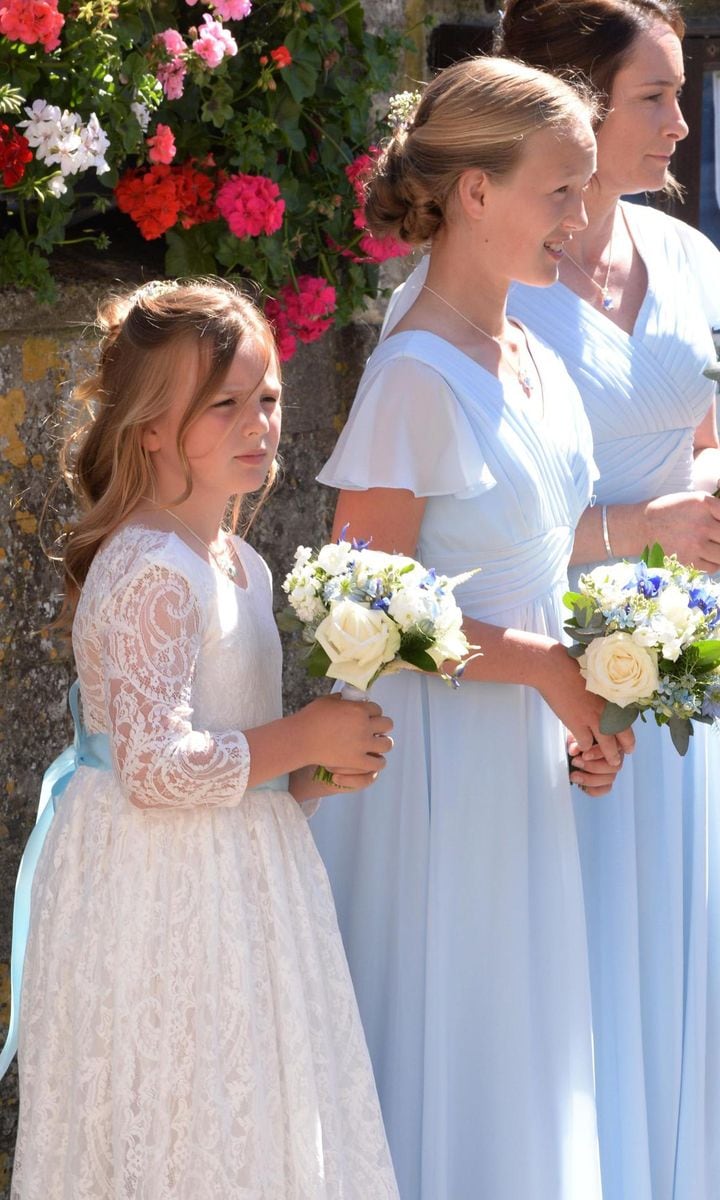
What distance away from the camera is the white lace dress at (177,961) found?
2430mm

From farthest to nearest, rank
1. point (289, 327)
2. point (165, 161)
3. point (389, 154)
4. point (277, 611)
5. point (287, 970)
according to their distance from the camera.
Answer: point (277, 611)
point (289, 327)
point (165, 161)
point (389, 154)
point (287, 970)

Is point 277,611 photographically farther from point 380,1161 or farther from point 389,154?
point 380,1161

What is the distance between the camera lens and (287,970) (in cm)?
251

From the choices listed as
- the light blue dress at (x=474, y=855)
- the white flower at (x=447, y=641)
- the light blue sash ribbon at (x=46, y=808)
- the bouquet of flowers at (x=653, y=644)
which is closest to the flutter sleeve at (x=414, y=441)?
the light blue dress at (x=474, y=855)

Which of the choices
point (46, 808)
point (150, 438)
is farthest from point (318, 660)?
point (46, 808)

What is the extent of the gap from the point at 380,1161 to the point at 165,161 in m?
1.91

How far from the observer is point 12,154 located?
2961mm

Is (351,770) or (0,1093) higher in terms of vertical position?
(351,770)

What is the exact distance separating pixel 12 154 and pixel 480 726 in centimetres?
127

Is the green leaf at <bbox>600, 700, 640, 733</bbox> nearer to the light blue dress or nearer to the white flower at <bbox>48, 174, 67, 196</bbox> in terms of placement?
the light blue dress

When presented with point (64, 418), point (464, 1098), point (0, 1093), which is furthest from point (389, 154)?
point (0, 1093)

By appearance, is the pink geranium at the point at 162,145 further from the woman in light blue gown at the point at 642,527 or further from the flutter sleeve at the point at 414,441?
the flutter sleeve at the point at 414,441

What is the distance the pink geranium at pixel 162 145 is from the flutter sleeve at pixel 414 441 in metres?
0.82

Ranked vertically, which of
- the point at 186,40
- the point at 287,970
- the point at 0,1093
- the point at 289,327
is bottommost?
the point at 0,1093
